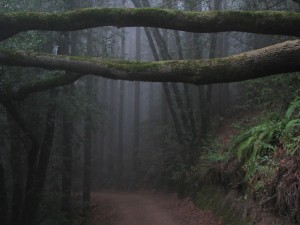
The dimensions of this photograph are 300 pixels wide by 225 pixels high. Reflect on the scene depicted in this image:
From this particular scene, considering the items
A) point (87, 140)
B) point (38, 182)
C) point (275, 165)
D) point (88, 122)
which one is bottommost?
point (38, 182)

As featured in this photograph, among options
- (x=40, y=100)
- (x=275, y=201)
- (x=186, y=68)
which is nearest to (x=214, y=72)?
(x=186, y=68)

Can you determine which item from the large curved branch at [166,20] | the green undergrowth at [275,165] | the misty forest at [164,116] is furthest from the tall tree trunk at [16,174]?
the green undergrowth at [275,165]

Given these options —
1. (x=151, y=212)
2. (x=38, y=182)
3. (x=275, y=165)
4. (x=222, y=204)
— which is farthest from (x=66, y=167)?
(x=275, y=165)

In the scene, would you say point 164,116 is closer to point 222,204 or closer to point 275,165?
point 222,204

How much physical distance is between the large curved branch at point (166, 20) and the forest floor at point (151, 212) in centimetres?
620

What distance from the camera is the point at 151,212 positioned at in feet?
51.3

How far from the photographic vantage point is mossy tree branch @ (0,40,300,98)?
511 cm

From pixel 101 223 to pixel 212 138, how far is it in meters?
6.20

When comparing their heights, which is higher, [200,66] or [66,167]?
[200,66]

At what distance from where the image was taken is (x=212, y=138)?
17.1 meters

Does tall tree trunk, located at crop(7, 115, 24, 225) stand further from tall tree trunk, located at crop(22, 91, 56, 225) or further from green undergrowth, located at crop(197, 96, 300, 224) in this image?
green undergrowth, located at crop(197, 96, 300, 224)

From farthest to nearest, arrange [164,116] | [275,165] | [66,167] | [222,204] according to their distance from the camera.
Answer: [164,116]
[66,167]
[222,204]
[275,165]

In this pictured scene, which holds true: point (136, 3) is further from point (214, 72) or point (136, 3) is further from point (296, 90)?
point (214, 72)

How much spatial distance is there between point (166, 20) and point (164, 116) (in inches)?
829
